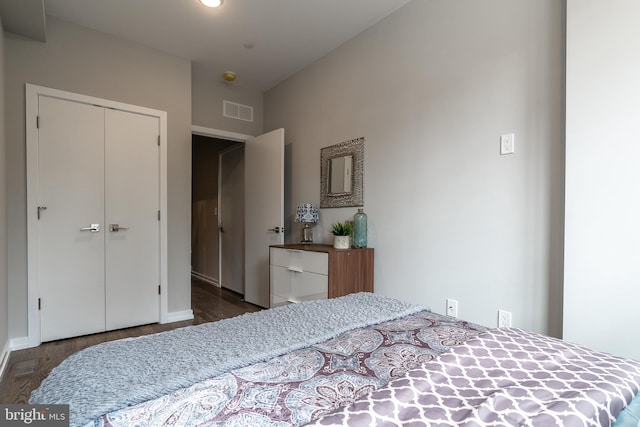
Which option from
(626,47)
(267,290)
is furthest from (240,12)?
(267,290)

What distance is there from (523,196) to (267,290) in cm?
268

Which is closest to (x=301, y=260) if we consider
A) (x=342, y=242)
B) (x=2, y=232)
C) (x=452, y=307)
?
(x=342, y=242)

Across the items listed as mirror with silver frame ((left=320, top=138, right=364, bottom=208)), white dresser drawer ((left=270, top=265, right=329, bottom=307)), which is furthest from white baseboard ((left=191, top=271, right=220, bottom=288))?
mirror with silver frame ((left=320, top=138, right=364, bottom=208))

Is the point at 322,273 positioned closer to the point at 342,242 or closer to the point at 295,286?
the point at 342,242

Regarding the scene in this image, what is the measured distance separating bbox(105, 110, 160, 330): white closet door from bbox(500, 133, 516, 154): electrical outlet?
288cm

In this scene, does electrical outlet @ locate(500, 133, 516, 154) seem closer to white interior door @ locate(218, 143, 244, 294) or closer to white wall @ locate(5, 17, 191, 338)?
white wall @ locate(5, 17, 191, 338)

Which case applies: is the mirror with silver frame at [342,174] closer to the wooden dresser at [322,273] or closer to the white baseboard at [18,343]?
the wooden dresser at [322,273]

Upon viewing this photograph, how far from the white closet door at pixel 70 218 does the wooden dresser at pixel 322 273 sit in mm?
1612

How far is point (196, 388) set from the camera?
0.71 m

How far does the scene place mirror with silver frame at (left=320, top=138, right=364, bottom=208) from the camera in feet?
9.45

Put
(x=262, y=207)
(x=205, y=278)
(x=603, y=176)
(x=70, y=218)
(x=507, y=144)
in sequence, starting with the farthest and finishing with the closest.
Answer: (x=205, y=278) < (x=262, y=207) < (x=70, y=218) < (x=507, y=144) < (x=603, y=176)

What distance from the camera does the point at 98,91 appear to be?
2.83m

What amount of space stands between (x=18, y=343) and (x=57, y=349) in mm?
300

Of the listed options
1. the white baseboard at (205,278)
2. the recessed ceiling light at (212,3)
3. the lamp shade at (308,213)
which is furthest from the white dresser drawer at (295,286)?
the recessed ceiling light at (212,3)
